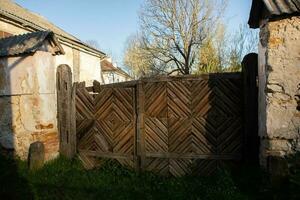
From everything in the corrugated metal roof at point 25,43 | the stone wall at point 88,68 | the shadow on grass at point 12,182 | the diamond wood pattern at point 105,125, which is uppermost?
the stone wall at point 88,68

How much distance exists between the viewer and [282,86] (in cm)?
431

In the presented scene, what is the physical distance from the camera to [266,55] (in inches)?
174

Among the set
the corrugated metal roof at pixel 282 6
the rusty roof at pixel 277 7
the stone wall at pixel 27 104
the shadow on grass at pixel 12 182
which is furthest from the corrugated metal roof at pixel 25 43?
the corrugated metal roof at pixel 282 6

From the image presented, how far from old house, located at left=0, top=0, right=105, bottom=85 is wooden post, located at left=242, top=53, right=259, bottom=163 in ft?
31.0

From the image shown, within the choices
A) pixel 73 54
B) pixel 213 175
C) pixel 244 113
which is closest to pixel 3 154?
pixel 213 175

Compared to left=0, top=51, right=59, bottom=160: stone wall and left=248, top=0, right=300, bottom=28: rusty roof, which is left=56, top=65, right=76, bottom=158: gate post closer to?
left=0, top=51, right=59, bottom=160: stone wall

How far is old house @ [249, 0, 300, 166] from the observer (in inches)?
167

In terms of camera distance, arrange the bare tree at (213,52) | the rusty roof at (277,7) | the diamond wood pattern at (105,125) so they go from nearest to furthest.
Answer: the rusty roof at (277,7) → the diamond wood pattern at (105,125) → the bare tree at (213,52)

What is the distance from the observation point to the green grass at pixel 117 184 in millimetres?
4513

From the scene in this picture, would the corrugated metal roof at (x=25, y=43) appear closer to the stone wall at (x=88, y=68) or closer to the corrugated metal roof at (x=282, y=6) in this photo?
the corrugated metal roof at (x=282, y=6)

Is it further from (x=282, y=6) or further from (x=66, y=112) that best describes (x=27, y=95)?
(x=282, y=6)

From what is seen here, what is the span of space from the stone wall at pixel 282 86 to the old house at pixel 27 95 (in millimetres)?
4148

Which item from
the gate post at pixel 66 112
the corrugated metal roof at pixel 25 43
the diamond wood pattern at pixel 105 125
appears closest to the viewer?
the diamond wood pattern at pixel 105 125

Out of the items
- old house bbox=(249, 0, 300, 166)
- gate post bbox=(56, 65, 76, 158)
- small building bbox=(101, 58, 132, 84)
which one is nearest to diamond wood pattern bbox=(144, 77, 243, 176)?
old house bbox=(249, 0, 300, 166)
